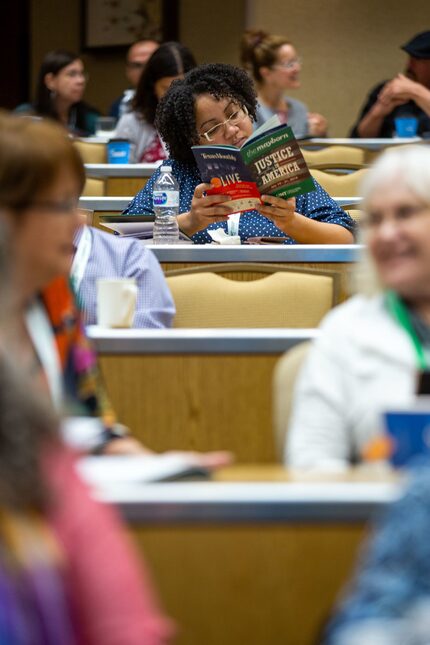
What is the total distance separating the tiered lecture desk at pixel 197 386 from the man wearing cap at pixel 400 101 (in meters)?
4.56

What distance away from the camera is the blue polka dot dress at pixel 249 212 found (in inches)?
161

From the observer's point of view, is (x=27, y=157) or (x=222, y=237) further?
(x=222, y=237)

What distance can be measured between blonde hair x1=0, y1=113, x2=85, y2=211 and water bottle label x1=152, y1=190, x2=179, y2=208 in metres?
2.00

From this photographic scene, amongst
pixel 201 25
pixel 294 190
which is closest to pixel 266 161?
pixel 294 190

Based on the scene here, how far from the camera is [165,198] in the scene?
3.96 meters

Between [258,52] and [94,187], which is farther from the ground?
[258,52]

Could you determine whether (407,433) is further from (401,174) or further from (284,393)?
(401,174)

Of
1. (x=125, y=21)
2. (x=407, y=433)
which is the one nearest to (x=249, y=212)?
(x=407, y=433)

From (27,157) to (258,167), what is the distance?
1.83 metres

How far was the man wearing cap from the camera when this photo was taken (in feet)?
22.9

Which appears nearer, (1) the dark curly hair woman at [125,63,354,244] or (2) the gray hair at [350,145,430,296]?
(2) the gray hair at [350,145,430,296]

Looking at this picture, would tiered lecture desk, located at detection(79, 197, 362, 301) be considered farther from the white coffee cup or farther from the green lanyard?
the green lanyard

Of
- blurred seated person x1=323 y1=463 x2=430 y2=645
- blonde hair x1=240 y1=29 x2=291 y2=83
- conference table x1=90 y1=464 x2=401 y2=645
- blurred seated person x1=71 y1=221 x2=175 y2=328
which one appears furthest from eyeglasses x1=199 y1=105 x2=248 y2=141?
blonde hair x1=240 y1=29 x2=291 y2=83

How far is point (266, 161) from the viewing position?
3.64 meters
